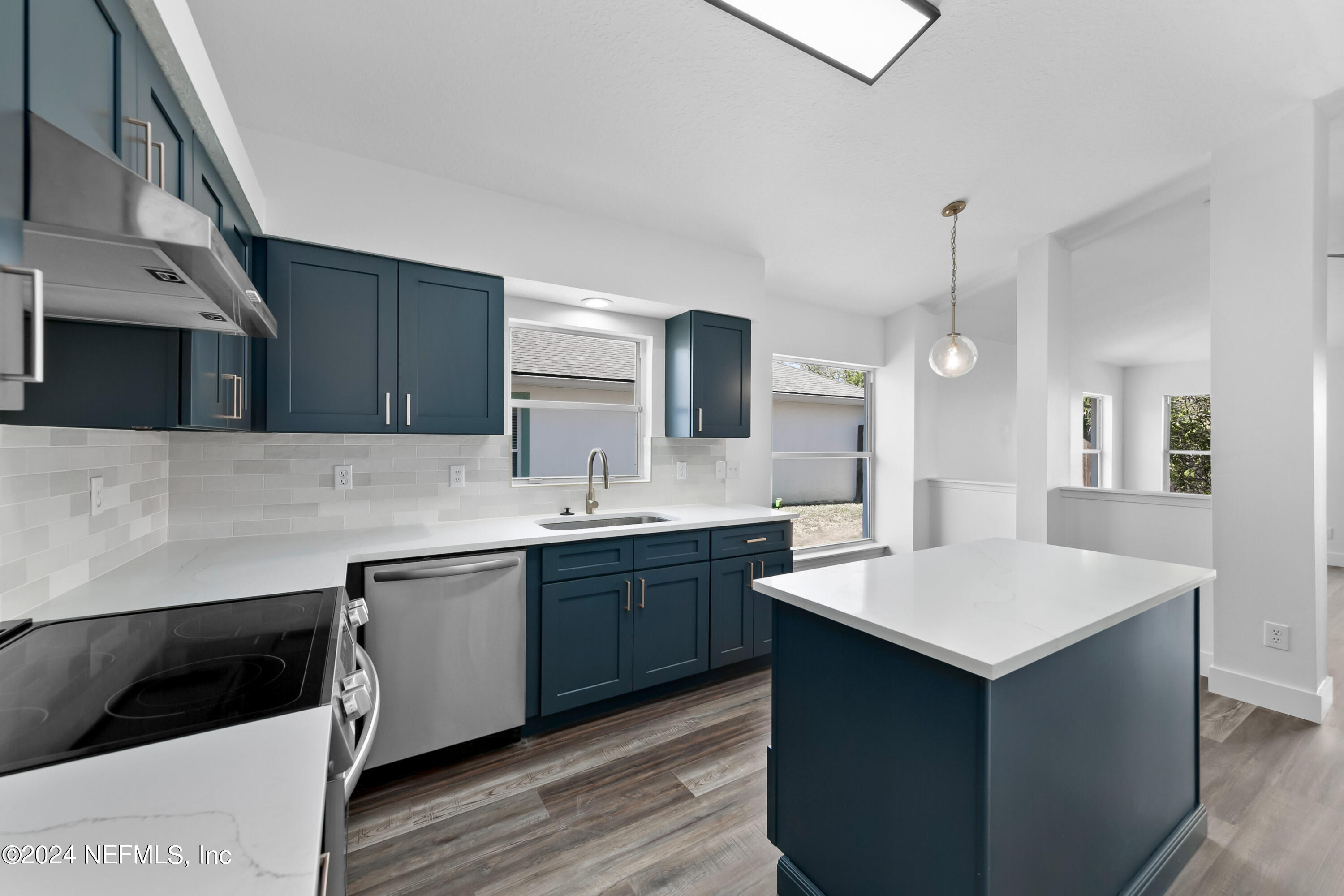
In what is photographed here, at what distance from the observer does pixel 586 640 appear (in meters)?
2.54

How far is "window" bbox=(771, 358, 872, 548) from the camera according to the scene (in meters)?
4.51

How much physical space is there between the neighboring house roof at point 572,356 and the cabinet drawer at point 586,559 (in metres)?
1.13

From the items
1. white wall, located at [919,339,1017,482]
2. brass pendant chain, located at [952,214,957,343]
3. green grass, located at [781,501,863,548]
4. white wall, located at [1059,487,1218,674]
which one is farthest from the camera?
white wall, located at [919,339,1017,482]

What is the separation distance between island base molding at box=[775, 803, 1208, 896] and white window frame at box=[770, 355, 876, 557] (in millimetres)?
2714

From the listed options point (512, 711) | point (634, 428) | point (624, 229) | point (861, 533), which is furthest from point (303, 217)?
point (861, 533)

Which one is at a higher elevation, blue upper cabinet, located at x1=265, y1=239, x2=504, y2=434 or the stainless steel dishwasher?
blue upper cabinet, located at x1=265, y1=239, x2=504, y2=434

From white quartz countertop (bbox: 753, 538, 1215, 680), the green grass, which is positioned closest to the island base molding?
white quartz countertop (bbox: 753, 538, 1215, 680)

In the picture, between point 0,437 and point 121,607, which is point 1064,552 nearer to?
point 121,607

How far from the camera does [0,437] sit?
1293mm

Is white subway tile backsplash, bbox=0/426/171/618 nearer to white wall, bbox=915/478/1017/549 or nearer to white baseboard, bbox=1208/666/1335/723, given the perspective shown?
white wall, bbox=915/478/1017/549

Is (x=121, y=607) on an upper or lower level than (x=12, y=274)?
lower

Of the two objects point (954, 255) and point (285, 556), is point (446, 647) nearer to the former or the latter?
point (285, 556)

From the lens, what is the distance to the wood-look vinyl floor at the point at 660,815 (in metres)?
1.68

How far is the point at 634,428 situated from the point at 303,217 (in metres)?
1.97
